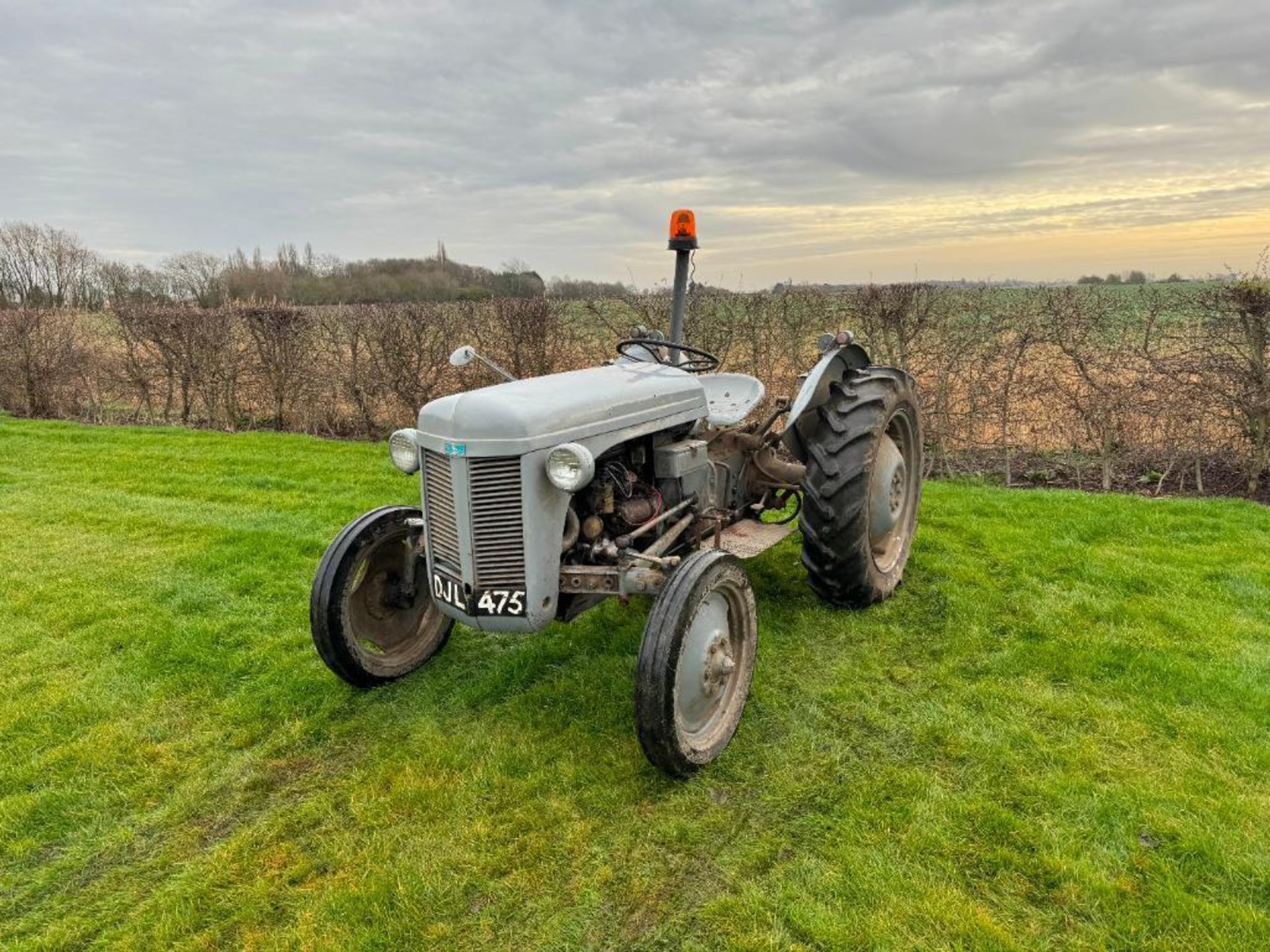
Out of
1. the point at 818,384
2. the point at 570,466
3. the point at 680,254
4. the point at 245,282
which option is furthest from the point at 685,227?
the point at 245,282

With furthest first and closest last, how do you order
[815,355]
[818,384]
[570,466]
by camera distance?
[815,355], [818,384], [570,466]

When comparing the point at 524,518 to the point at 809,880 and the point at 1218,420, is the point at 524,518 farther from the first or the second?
the point at 1218,420

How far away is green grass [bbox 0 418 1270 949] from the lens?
2.28 metres

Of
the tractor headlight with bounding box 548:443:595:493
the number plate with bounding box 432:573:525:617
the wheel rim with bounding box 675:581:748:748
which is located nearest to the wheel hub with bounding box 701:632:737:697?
the wheel rim with bounding box 675:581:748:748

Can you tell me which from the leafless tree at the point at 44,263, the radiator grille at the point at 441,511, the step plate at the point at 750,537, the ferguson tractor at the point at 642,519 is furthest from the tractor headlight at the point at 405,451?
the leafless tree at the point at 44,263

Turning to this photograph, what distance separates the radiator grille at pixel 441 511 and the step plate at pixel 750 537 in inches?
52.2

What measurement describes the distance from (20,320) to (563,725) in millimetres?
13835

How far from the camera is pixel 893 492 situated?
445 centimetres

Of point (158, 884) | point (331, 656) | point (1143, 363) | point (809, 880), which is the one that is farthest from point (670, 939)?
point (1143, 363)

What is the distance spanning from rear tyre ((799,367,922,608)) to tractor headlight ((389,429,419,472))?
188 centimetres

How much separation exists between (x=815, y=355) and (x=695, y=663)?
6439mm

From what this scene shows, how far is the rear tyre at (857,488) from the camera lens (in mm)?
3789

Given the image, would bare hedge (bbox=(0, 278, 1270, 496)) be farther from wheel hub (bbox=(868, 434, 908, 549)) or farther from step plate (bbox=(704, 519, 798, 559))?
step plate (bbox=(704, 519, 798, 559))

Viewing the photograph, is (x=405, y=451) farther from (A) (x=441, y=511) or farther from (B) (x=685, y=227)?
(B) (x=685, y=227)
